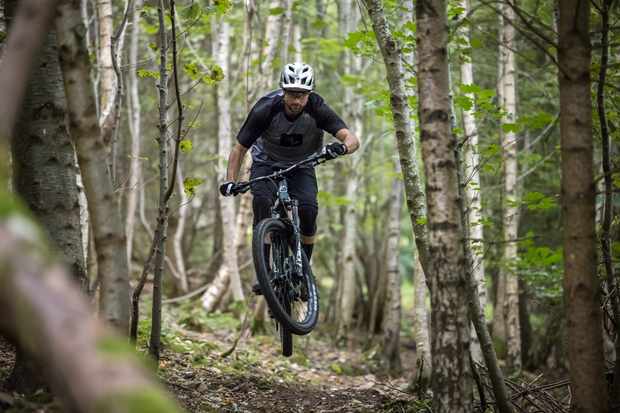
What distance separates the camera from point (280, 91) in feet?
19.9

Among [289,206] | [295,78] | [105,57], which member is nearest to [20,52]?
[295,78]

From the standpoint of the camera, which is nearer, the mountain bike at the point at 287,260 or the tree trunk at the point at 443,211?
the tree trunk at the point at 443,211

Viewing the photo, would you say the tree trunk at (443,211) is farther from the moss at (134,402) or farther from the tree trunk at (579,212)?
the moss at (134,402)

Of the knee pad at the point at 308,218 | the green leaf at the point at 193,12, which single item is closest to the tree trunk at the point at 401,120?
the green leaf at the point at 193,12

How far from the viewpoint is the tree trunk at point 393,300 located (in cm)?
1073

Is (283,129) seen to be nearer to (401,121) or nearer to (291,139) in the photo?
(291,139)

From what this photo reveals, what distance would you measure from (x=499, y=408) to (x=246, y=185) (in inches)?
109

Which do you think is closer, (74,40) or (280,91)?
(74,40)

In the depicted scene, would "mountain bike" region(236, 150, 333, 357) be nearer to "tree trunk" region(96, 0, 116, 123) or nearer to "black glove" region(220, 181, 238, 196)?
"black glove" region(220, 181, 238, 196)

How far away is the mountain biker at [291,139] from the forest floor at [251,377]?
4.68ft

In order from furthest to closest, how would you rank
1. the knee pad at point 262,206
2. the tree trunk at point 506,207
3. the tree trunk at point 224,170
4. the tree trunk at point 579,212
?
the tree trunk at point 224,170, the tree trunk at point 506,207, the knee pad at point 262,206, the tree trunk at point 579,212

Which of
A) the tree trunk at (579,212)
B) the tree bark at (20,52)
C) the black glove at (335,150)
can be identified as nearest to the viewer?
the tree bark at (20,52)

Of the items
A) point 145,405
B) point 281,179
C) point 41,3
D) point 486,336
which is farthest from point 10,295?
point 281,179

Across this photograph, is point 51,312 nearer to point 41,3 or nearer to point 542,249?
point 41,3
